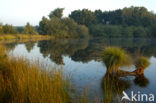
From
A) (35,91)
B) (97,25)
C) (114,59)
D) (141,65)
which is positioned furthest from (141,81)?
(97,25)

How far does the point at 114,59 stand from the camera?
5871mm

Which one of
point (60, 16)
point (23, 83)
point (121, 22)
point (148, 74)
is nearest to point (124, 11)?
point (121, 22)

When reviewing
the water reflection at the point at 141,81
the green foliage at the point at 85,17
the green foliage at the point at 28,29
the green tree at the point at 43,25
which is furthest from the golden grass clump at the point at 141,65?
the green foliage at the point at 85,17

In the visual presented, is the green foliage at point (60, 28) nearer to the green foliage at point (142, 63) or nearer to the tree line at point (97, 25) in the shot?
the tree line at point (97, 25)

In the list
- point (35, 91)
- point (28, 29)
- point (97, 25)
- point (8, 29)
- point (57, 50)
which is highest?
point (97, 25)

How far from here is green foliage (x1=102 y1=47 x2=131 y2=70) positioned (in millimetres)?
5785

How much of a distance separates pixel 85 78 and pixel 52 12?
2016 inches

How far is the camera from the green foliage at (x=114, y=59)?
579 cm

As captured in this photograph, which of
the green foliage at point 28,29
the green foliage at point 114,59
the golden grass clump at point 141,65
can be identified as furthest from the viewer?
the green foliage at point 28,29

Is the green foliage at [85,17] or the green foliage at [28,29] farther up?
the green foliage at [85,17]

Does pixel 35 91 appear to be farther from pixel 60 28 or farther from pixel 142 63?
pixel 60 28

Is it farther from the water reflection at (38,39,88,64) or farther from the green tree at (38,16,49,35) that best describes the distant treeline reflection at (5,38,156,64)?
the green tree at (38,16,49,35)

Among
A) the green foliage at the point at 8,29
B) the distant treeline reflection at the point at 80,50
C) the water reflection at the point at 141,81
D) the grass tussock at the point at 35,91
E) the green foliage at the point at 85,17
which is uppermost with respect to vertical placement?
the green foliage at the point at 85,17

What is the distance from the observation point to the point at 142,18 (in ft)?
186
